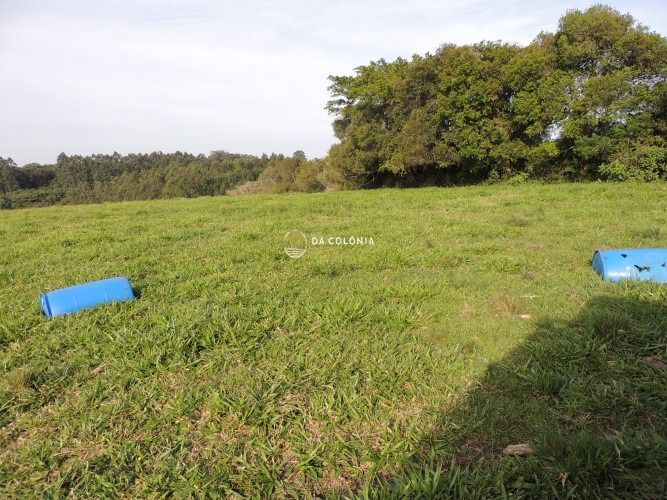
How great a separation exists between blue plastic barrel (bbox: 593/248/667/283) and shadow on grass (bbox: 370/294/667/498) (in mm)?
977

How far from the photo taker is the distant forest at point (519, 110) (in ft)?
45.5

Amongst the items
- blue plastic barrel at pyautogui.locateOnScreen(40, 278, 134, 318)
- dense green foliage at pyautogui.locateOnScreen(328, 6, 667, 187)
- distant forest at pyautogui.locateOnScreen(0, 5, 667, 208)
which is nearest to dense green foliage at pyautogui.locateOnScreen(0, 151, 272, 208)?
distant forest at pyautogui.locateOnScreen(0, 5, 667, 208)

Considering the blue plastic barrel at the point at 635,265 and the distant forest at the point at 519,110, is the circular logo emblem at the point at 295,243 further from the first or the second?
the distant forest at the point at 519,110

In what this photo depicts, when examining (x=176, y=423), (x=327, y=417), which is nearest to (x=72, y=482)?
(x=176, y=423)

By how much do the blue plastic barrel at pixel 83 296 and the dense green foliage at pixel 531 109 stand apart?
16.4 metres

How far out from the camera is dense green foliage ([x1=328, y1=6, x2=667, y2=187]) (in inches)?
545

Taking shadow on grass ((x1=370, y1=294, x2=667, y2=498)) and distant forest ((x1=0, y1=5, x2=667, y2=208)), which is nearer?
shadow on grass ((x1=370, y1=294, x2=667, y2=498))

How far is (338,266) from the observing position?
4.80 meters

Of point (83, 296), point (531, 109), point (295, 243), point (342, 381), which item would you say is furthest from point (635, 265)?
point (531, 109)

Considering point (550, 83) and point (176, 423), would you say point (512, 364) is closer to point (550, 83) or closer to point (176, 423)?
point (176, 423)

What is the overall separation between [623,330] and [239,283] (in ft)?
11.7

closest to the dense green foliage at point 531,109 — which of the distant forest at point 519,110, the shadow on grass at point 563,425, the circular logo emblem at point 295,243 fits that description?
the distant forest at point 519,110

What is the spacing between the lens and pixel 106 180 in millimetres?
102875

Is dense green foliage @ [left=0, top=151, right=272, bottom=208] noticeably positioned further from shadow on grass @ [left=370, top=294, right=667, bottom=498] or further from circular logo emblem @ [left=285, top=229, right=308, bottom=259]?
shadow on grass @ [left=370, top=294, right=667, bottom=498]
